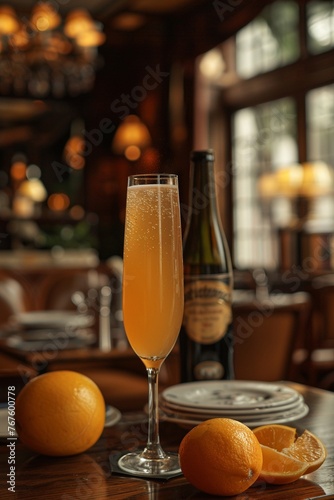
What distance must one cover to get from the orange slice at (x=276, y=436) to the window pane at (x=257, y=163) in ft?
19.3

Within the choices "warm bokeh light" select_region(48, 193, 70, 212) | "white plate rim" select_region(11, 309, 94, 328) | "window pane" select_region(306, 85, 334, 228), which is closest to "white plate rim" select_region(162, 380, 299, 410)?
"white plate rim" select_region(11, 309, 94, 328)

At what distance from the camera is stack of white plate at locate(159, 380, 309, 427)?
841mm

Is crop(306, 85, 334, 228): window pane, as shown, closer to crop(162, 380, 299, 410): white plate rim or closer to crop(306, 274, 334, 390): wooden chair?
crop(306, 274, 334, 390): wooden chair

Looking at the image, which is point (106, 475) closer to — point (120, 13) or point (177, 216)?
point (177, 216)

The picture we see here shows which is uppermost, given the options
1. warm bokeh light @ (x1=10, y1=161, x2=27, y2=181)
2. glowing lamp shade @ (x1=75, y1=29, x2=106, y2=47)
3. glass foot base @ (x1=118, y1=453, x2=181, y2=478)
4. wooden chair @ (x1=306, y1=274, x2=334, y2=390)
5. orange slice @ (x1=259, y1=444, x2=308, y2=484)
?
glowing lamp shade @ (x1=75, y1=29, x2=106, y2=47)

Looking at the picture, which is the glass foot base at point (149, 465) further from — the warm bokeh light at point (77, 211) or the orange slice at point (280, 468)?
the warm bokeh light at point (77, 211)

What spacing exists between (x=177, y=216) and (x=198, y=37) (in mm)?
6305

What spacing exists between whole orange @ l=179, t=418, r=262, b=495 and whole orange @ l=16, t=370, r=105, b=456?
5.7 inches

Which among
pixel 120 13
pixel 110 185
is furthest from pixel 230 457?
pixel 110 185

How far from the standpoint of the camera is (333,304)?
3.45 meters

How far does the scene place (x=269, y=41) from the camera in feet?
22.2

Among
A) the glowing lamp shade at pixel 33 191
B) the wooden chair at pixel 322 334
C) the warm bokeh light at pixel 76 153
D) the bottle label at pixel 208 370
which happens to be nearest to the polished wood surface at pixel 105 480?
the bottle label at pixel 208 370

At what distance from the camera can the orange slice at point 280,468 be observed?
652 millimetres

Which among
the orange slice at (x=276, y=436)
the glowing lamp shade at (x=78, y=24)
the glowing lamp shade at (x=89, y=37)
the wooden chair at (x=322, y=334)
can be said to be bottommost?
the wooden chair at (x=322, y=334)
